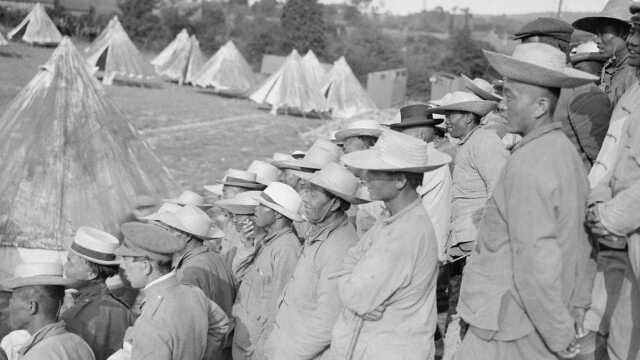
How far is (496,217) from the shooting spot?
10.4 feet

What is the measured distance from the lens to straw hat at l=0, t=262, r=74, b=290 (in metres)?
3.79

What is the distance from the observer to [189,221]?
4.62 m

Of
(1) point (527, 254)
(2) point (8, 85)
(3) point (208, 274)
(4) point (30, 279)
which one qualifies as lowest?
(2) point (8, 85)

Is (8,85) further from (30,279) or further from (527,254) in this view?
(527,254)

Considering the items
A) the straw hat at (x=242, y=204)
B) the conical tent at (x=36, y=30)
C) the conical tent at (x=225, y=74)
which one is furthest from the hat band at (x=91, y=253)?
the conical tent at (x=36, y=30)

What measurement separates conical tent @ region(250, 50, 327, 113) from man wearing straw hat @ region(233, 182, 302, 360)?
80.5 ft

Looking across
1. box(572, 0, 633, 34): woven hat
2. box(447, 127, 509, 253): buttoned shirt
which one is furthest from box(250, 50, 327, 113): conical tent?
box(572, 0, 633, 34): woven hat

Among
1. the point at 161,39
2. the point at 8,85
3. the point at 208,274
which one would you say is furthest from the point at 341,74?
the point at 208,274

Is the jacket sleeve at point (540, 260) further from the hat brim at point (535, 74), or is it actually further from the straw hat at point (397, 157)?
the straw hat at point (397, 157)

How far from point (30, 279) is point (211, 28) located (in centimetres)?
5777

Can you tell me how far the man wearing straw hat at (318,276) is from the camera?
3969mm

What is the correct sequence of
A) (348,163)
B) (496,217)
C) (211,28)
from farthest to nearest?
(211,28) < (348,163) < (496,217)

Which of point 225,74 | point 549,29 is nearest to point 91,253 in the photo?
point 549,29

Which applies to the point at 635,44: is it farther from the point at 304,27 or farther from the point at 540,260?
the point at 304,27
